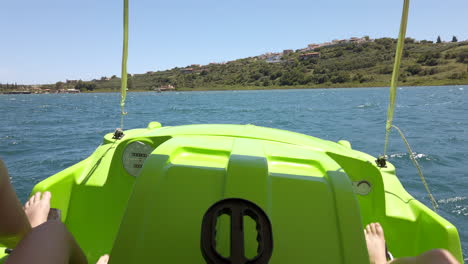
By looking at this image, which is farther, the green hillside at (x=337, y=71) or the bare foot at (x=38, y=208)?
the green hillside at (x=337, y=71)

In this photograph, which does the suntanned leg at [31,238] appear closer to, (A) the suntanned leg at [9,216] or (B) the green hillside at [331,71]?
(A) the suntanned leg at [9,216]

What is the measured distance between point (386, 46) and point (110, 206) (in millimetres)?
101655

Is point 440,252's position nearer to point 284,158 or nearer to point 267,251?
point 284,158

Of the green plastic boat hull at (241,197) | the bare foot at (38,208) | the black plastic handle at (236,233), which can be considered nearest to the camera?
the black plastic handle at (236,233)

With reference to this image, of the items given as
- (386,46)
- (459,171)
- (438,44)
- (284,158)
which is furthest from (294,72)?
(284,158)

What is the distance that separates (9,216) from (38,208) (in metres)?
0.72

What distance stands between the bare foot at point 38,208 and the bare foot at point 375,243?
1686mm

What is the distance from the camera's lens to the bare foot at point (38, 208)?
68.3 inches

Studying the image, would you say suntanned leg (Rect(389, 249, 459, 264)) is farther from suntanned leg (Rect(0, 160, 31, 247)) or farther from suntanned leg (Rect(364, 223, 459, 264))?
suntanned leg (Rect(0, 160, 31, 247))

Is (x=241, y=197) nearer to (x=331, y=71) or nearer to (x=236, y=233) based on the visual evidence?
(x=236, y=233)


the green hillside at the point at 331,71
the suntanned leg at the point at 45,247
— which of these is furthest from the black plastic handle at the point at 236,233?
the green hillside at the point at 331,71

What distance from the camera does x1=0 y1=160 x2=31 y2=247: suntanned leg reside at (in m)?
1.07

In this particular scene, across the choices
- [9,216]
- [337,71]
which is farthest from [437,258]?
[337,71]

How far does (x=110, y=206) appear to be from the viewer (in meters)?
1.95
